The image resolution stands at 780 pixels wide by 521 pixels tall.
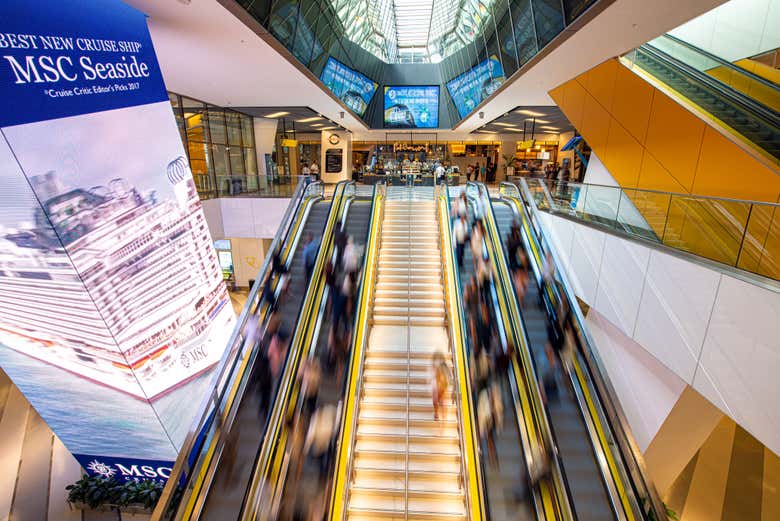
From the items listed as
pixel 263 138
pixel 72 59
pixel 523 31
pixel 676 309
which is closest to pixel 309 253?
pixel 72 59

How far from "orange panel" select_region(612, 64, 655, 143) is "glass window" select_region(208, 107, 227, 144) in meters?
14.8

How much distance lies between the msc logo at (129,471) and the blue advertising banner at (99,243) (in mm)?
29

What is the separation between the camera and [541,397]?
16.1ft

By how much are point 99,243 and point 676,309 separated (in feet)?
24.8

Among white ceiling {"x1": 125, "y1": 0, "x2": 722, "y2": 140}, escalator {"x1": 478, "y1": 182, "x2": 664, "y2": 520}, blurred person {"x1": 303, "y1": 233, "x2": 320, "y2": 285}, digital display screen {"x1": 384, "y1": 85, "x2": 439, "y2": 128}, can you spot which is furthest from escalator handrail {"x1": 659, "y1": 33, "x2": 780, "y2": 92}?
digital display screen {"x1": 384, "y1": 85, "x2": 439, "y2": 128}

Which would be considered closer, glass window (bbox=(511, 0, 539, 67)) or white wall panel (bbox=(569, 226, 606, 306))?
white wall panel (bbox=(569, 226, 606, 306))

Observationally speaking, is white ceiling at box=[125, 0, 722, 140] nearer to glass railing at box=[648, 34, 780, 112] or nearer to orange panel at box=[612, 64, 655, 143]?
→ orange panel at box=[612, 64, 655, 143]

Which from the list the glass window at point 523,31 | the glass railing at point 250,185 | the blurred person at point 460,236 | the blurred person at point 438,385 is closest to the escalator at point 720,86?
the glass window at point 523,31

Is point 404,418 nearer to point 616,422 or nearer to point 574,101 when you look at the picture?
point 616,422

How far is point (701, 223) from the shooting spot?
4.98 meters

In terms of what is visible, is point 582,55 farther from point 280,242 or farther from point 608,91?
point 280,242

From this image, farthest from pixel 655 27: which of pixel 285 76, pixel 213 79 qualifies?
pixel 213 79

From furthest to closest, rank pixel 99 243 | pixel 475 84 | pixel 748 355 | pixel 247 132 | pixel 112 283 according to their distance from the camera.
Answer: pixel 247 132 < pixel 475 84 < pixel 112 283 < pixel 99 243 < pixel 748 355

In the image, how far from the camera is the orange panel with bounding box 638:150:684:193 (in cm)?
833
